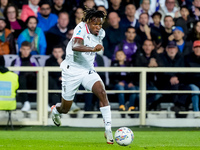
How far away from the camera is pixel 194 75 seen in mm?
11867

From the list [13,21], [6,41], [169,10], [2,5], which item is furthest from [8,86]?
[169,10]

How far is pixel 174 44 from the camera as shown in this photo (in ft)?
40.2

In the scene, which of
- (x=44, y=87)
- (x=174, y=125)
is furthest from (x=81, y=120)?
(x=174, y=125)

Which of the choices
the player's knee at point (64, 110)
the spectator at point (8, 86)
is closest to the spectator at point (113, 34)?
the spectator at point (8, 86)

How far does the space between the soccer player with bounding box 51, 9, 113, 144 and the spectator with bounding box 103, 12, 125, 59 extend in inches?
151

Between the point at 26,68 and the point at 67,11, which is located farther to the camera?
the point at 67,11

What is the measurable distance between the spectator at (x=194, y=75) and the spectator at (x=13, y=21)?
4223mm

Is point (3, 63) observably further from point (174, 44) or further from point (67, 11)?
point (174, 44)

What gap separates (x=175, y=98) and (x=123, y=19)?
2.47 m

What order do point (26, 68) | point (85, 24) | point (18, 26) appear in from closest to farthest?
point (85, 24), point (26, 68), point (18, 26)

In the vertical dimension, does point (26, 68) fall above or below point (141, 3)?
below

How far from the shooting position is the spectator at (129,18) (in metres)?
12.5

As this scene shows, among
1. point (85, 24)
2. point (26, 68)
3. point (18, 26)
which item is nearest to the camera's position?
point (85, 24)

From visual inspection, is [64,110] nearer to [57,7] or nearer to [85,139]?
[85,139]
